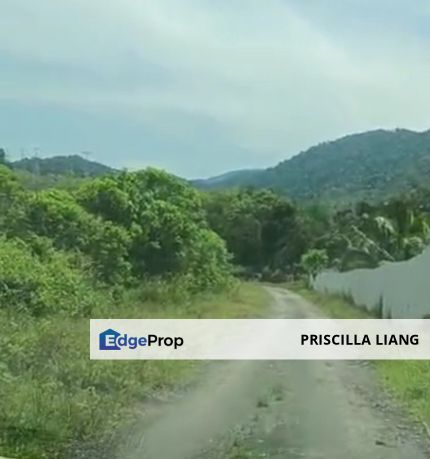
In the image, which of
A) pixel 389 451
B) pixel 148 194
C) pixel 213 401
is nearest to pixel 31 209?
pixel 148 194

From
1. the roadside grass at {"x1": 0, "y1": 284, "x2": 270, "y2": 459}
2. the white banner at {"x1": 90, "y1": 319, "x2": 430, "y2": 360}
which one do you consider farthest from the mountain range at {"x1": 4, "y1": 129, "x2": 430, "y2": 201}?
the white banner at {"x1": 90, "y1": 319, "x2": 430, "y2": 360}

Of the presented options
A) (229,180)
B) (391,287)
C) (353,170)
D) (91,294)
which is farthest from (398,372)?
(91,294)

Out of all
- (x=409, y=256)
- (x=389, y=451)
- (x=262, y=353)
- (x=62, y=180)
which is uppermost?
(x=62, y=180)

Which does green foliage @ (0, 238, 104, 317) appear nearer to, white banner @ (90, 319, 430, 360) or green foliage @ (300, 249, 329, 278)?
white banner @ (90, 319, 430, 360)

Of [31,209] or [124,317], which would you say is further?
[31,209]

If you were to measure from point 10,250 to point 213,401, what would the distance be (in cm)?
121

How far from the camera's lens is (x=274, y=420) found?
430cm

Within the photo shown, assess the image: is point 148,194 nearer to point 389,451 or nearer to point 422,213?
point 422,213

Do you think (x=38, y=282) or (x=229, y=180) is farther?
(x=38, y=282)

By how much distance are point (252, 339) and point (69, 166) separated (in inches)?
42.3

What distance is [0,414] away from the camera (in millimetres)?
4527

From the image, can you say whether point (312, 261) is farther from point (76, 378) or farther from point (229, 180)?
point (76, 378)

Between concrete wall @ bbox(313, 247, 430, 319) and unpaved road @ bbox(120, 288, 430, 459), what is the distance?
233 millimetres

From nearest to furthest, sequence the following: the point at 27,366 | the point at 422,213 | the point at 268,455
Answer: the point at 268,455 < the point at 422,213 < the point at 27,366
